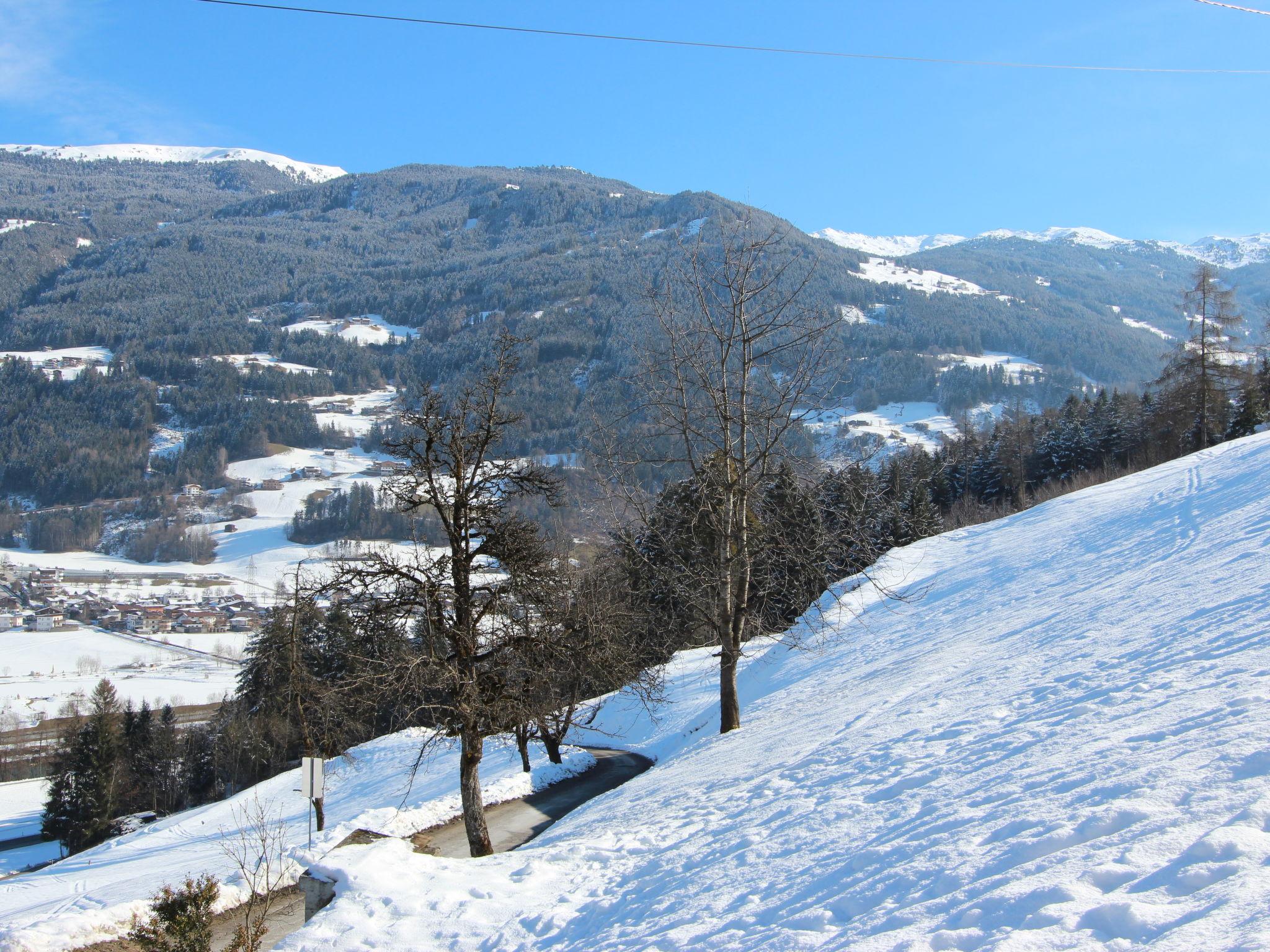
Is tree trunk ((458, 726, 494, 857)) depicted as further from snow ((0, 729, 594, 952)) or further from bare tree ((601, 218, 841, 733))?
bare tree ((601, 218, 841, 733))

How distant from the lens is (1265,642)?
6445 mm

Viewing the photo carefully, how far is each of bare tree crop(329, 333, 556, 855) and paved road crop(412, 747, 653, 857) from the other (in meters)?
4.45

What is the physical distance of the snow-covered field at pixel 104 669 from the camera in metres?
69.1

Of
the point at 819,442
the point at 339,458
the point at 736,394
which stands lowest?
the point at 819,442

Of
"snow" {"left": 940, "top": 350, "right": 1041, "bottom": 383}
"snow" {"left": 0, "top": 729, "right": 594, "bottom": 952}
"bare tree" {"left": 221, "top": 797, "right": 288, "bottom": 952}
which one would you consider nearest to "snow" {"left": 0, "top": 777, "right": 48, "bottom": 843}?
"snow" {"left": 0, "top": 729, "right": 594, "bottom": 952}

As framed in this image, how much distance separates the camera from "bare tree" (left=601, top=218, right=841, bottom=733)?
11.3 metres

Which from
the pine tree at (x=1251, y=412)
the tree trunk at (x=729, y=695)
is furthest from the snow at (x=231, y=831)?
the pine tree at (x=1251, y=412)

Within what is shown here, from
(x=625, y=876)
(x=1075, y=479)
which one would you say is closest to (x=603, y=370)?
(x=1075, y=479)

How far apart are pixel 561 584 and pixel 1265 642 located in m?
7.85

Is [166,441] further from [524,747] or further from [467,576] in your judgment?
[467,576]

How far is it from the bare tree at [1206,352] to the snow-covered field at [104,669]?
7017cm

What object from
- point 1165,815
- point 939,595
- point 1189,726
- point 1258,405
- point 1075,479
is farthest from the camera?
point 1075,479

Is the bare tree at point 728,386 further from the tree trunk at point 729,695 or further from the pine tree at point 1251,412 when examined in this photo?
the pine tree at point 1251,412

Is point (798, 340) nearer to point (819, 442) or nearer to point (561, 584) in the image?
point (819, 442)
